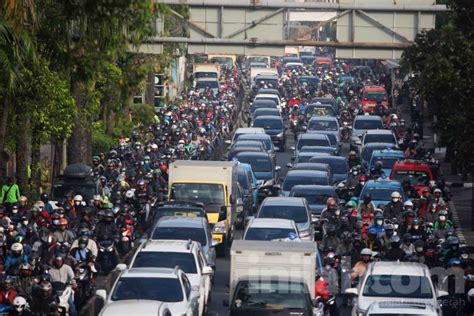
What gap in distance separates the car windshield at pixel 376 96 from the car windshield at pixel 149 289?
191 ft

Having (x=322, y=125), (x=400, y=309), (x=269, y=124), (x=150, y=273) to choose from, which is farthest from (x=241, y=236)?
(x=269, y=124)

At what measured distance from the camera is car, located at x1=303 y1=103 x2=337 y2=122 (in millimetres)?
75875

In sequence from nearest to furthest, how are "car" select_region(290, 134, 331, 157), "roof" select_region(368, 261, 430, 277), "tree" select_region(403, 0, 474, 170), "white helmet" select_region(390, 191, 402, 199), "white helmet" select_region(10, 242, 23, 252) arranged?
"roof" select_region(368, 261, 430, 277) → "white helmet" select_region(10, 242, 23, 252) → "white helmet" select_region(390, 191, 402, 199) → "tree" select_region(403, 0, 474, 170) → "car" select_region(290, 134, 331, 157)

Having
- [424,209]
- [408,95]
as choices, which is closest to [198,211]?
[424,209]

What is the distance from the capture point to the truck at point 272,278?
26266 millimetres

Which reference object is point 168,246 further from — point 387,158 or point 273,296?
point 387,158

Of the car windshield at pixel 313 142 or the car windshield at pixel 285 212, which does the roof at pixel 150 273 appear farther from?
the car windshield at pixel 313 142

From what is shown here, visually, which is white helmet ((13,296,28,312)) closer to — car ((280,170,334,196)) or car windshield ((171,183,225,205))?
car windshield ((171,183,225,205))

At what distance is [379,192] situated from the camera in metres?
42.4

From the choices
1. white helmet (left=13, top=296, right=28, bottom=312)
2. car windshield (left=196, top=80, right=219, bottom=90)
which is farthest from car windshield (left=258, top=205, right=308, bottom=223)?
car windshield (left=196, top=80, right=219, bottom=90)

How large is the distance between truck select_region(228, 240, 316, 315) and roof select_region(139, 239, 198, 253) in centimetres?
88

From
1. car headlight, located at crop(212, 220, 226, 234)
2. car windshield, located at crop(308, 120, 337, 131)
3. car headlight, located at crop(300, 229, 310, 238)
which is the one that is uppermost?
car windshield, located at crop(308, 120, 337, 131)

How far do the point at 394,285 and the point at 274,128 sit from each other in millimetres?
42585

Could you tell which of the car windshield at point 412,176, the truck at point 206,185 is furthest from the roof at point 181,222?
the car windshield at point 412,176
